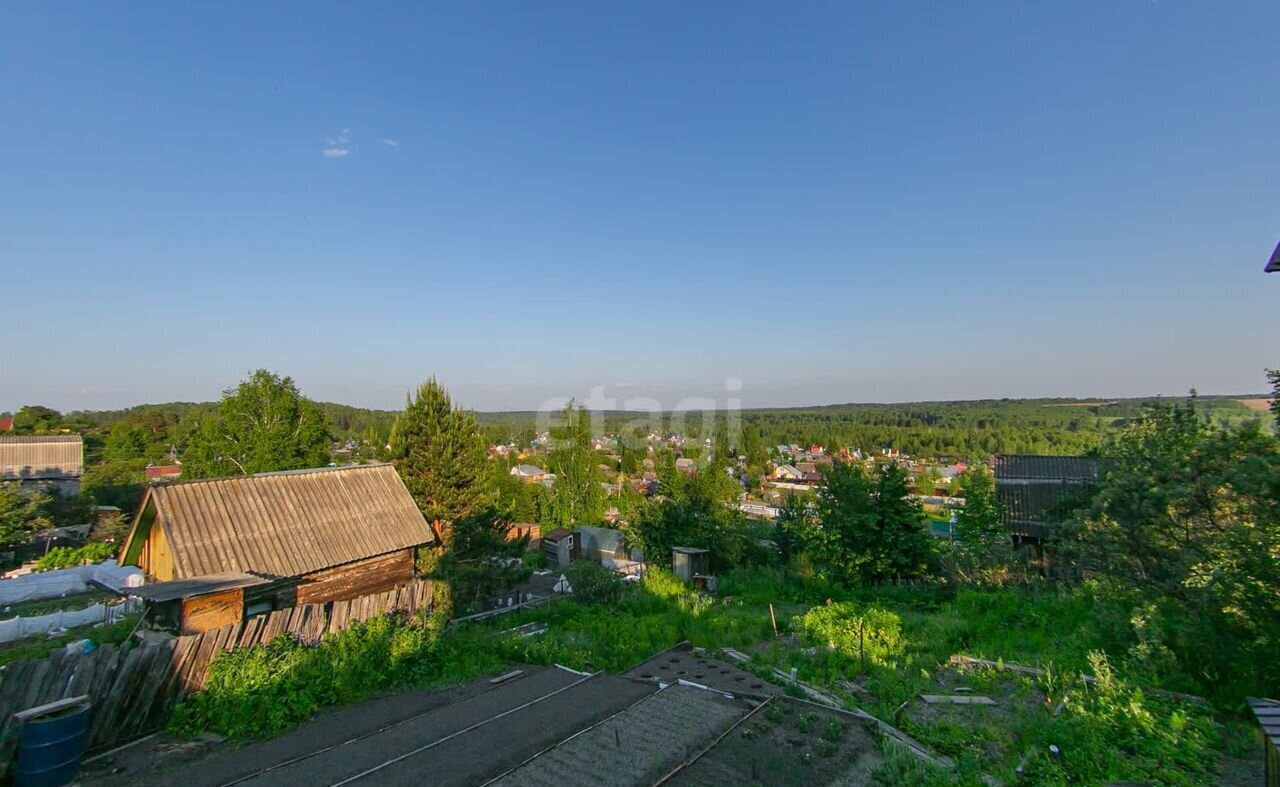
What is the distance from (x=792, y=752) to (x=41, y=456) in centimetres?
5079

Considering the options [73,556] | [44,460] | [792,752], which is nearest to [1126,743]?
[792,752]

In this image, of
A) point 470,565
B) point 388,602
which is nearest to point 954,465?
point 470,565

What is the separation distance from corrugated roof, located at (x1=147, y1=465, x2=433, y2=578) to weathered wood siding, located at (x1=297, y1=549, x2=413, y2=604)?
17.4 inches

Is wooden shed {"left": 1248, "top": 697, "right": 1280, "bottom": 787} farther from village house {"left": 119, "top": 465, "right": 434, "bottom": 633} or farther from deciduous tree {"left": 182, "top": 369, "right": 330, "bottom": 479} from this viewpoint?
deciduous tree {"left": 182, "top": 369, "right": 330, "bottom": 479}

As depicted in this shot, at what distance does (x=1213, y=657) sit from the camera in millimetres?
6770

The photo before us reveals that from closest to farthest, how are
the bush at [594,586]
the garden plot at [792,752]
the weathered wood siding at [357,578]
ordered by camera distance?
the garden plot at [792,752] < the weathered wood siding at [357,578] < the bush at [594,586]

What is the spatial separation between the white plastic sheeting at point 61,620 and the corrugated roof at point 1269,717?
21.8 m

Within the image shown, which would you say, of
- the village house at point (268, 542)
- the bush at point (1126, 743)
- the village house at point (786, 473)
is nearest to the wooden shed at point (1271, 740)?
the bush at point (1126, 743)

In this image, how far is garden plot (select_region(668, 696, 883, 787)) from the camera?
5.26 metres

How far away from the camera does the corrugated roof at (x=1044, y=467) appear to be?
1989cm

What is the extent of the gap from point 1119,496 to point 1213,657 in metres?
2.60

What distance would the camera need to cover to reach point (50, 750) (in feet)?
16.4

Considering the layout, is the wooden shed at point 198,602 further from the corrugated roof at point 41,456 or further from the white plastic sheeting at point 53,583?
the corrugated roof at point 41,456

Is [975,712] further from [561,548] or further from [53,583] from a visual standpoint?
[561,548]
